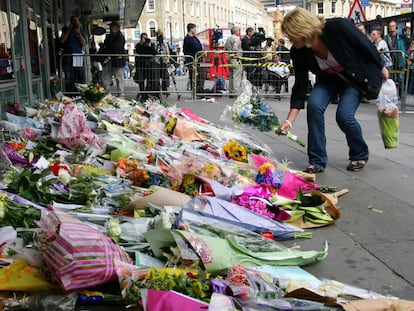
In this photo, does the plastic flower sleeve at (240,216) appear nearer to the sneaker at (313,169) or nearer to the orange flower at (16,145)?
the sneaker at (313,169)

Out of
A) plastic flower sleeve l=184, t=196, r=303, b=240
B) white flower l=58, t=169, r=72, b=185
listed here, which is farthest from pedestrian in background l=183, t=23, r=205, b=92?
plastic flower sleeve l=184, t=196, r=303, b=240

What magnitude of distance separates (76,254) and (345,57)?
11.6 feet

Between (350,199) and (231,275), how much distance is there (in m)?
2.18

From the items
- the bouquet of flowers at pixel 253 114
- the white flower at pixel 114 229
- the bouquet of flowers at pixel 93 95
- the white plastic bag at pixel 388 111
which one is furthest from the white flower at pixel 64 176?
the bouquet of flowers at pixel 93 95

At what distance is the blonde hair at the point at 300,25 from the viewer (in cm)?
483

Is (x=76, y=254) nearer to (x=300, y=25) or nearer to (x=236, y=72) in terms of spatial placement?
(x=300, y=25)

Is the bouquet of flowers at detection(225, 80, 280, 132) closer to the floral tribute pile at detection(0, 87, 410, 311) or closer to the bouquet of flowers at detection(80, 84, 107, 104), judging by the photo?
the floral tribute pile at detection(0, 87, 410, 311)

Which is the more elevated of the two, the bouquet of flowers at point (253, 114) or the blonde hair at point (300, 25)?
the blonde hair at point (300, 25)

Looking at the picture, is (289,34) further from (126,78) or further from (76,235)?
(126,78)

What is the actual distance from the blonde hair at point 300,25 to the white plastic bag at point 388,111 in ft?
3.76

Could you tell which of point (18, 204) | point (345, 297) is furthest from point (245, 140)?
point (345, 297)

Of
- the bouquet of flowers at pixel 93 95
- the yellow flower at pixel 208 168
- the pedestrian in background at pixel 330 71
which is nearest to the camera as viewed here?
the yellow flower at pixel 208 168

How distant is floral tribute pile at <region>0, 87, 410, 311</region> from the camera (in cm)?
250

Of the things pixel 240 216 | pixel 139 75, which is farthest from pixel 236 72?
pixel 240 216
